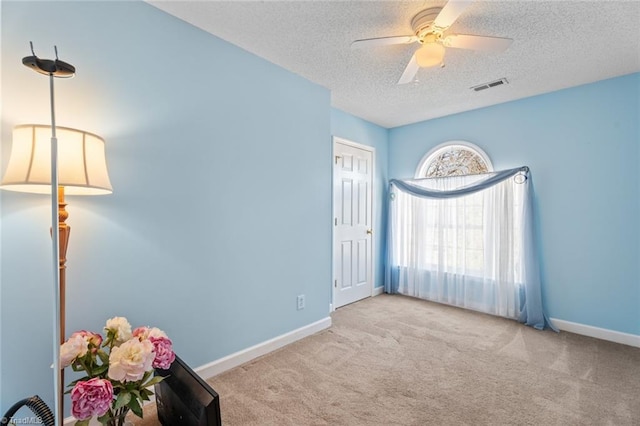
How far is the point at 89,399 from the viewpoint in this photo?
3.25 ft

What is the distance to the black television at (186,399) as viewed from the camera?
3.95 ft

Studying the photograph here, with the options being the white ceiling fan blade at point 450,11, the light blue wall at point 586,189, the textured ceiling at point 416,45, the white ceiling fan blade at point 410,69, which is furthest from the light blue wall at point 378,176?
the white ceiling fan blade at point 450,11

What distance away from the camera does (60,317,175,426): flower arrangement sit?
3.29 ft

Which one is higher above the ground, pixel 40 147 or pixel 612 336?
pixel 40 147

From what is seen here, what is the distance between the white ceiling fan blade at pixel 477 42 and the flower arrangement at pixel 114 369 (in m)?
2.29

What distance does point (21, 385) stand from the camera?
1.47 meters

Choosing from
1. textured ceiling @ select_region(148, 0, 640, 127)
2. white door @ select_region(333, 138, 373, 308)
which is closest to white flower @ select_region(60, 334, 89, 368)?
textured ceiling @ select_region(148, 0, 640, 127)

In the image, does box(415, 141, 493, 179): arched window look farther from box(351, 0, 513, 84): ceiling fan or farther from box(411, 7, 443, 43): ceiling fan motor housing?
box(411, 7, 443, 43): ceiling fan motor housing

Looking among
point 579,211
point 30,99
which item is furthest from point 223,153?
point 579,211

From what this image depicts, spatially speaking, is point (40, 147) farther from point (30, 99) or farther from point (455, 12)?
point (455, 12)

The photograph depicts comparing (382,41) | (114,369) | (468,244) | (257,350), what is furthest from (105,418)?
(468,244)

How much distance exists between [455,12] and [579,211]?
2578mm

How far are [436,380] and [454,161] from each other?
2.74 m

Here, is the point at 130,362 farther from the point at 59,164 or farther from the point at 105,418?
the point at 59,164
